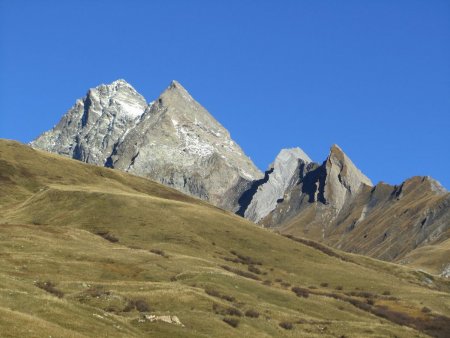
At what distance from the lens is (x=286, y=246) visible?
15450 cm

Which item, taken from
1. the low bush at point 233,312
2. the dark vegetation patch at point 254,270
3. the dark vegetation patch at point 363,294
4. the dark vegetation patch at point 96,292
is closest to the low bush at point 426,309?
the dark vegetation patch at point 363,294

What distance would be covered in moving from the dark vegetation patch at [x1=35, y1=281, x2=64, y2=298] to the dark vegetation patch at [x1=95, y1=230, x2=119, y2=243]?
5581 centimetres

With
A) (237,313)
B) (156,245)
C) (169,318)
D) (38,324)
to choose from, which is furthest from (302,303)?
(38,324)

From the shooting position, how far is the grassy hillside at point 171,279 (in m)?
57.9

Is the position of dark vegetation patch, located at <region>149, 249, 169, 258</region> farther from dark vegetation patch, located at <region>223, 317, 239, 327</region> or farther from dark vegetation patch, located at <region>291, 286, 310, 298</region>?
dark vegetation patch, located at <region>223, 317, 239, 327</region>

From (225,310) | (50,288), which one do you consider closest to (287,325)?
(225,310)

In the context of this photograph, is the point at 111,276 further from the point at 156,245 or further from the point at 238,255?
the point at 238,255

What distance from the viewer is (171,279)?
92.4 m

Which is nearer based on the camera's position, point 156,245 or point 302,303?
point 302,303

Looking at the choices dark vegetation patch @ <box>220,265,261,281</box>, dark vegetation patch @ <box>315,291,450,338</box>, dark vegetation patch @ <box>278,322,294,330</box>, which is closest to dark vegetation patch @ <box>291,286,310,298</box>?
dark vegetation patch @ <box>315,291,450,338</box>

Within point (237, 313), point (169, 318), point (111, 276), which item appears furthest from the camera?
point (111, 276)

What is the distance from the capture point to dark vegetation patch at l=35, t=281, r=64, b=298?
222ft

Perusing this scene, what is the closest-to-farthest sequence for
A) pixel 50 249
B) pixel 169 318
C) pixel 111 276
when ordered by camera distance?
pixel 169 318 < pixel 111 276 < pixel 50 249

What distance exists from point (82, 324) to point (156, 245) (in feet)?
255
